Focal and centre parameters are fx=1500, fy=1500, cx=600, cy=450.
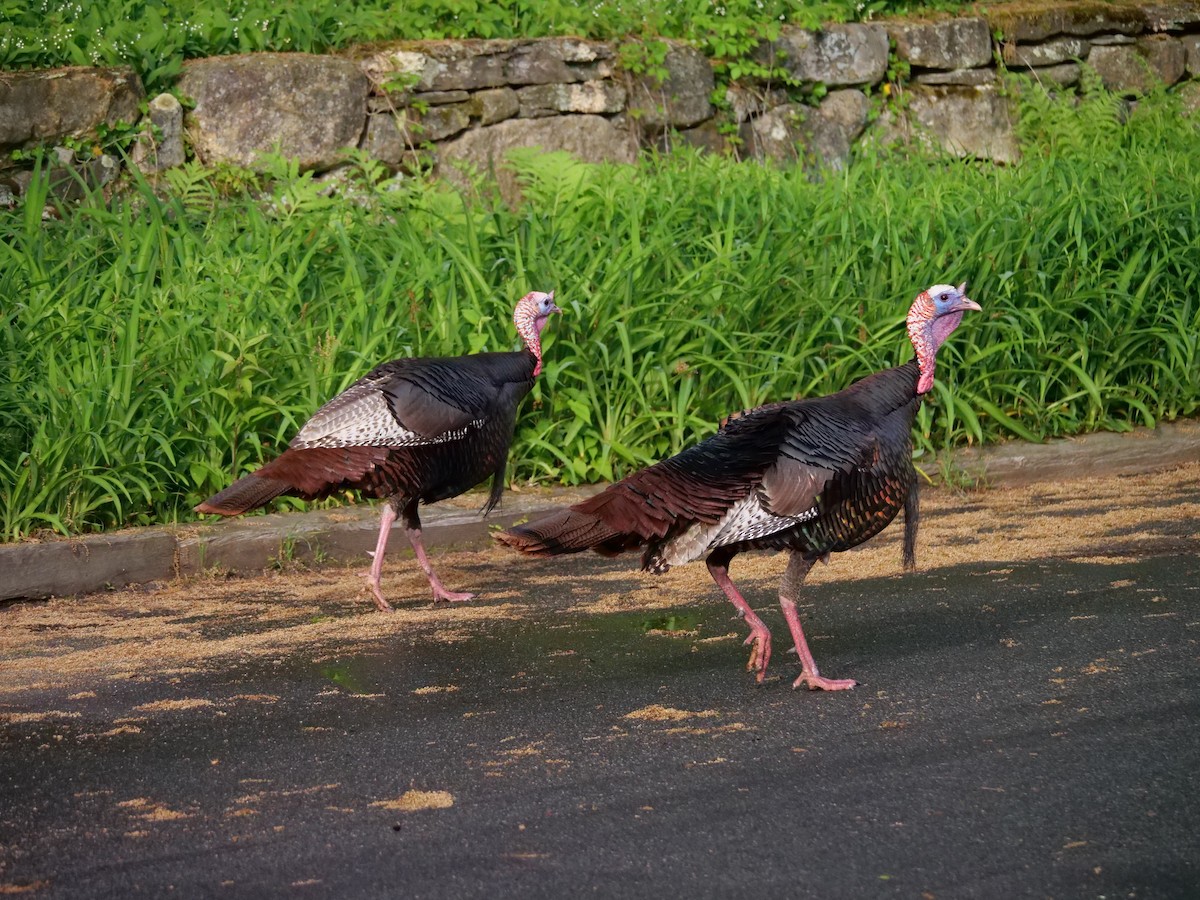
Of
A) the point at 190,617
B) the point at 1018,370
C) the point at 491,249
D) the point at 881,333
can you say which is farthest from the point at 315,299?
the point at 1018,370

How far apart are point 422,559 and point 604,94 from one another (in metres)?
5.68

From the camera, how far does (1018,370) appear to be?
823 centimetres

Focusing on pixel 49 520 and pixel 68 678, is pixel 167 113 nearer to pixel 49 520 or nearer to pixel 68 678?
pixel 49 520

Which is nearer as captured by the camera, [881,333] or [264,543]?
[264,543]

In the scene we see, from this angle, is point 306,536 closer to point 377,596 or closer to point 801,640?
point 377,596

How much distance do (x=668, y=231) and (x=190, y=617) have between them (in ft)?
12.6

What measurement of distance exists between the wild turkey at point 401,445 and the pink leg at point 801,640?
178 centimetres

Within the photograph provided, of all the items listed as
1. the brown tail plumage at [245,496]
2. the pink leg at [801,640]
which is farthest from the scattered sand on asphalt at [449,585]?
the pink leg at [801,640]

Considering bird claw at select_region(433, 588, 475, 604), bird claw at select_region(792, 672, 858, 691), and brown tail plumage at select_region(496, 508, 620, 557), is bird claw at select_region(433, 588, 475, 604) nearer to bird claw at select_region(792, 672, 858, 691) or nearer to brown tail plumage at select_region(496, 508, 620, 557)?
brown tail plumage at select_region(496, 508, 620, 557)

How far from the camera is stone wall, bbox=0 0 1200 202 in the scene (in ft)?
32.2

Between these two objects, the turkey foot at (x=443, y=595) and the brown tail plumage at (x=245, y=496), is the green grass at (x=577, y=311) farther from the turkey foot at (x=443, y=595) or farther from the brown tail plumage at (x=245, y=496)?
the turkey foot at (x=443, y=595)

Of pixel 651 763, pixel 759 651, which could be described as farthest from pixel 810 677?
pixel 651 763

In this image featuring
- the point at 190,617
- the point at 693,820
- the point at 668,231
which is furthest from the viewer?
the point at 668,231

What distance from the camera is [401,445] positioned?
246 inches
